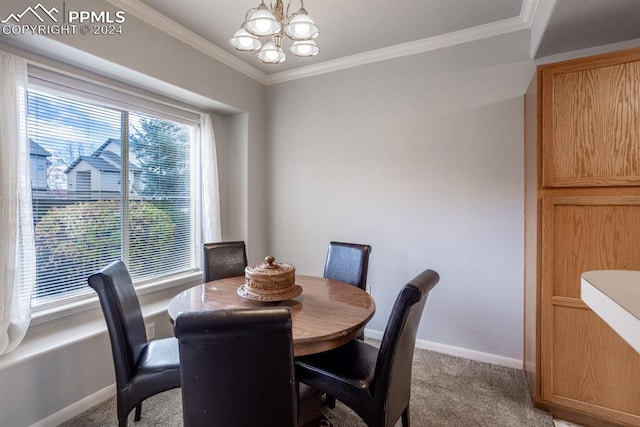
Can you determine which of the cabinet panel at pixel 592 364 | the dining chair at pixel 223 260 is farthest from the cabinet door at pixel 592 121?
the dining chair at pixel 223 260

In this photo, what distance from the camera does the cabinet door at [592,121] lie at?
1.67m

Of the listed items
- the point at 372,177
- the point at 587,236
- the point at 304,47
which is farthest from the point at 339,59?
the point at 587,236

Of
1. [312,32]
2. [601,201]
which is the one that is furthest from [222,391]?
[601,201]

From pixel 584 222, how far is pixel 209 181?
9.92 feet

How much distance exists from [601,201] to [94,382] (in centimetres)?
333

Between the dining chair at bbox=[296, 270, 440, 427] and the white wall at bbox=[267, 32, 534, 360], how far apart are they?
1.32 m

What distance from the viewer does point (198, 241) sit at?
3.25 m

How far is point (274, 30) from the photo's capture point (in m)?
1.61

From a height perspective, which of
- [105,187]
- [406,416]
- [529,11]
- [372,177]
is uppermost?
[529,11]

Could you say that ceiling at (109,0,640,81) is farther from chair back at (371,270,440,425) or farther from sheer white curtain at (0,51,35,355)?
chair back at (371,270,440,425)

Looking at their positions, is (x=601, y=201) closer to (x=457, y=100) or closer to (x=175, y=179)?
(x=457, y=100)

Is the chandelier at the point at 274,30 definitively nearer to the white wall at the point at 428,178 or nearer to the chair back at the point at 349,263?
the white wall at the point at 428,178

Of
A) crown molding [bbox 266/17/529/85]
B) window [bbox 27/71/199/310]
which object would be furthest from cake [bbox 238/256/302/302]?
crown molding [bbox 266/17/529/85]

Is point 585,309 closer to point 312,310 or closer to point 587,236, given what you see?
point 587,236
